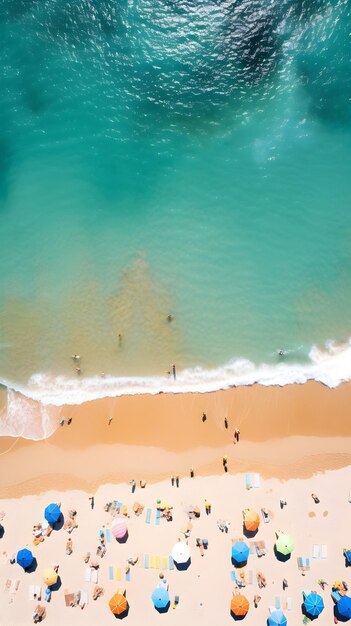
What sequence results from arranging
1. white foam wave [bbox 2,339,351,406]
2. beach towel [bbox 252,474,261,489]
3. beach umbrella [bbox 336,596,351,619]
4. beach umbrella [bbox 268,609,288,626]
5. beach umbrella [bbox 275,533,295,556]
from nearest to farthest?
beach umbrella [bbox 336,596,351,619]
beach umbrella [bbox 268,609,288,626]
beach umbrella [bbox 275,533,295,556]
beach towel [bbox 252,474,261,489]
white foam wave [bbox 2,339,351,406]

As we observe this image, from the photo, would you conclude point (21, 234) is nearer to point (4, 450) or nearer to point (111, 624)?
point (4, 450)

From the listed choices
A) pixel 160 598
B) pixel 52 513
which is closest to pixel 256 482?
pixel 160 598

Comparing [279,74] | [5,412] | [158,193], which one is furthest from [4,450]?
[279,74]

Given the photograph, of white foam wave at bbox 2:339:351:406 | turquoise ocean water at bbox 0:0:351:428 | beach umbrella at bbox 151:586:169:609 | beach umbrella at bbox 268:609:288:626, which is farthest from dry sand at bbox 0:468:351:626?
turquoise ocean water at bbox 0:0:351:428

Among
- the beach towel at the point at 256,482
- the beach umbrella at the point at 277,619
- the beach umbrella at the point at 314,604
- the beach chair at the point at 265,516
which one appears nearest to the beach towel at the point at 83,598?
the beach umbrella at the point at 277,619

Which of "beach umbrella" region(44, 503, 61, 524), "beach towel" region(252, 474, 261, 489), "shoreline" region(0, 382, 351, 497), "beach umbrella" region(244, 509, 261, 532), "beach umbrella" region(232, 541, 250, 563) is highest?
"shoreline" region(0, 382, 351, 497)

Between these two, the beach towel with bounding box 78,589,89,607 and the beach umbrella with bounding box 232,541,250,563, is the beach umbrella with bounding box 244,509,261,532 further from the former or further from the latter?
the beach towel with bounding box 78,589,89,607

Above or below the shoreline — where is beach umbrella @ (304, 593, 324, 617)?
below
